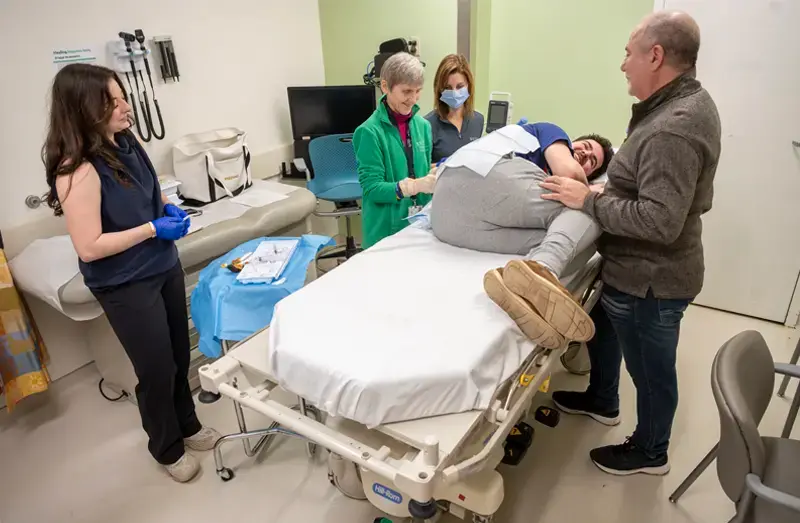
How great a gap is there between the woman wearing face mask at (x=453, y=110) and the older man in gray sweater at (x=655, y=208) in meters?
1.03

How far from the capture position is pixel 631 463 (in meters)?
1.88

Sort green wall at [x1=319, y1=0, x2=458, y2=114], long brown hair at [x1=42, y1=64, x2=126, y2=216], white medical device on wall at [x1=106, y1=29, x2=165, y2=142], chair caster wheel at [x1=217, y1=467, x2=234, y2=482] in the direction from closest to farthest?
1. long brown hair at [x1=42, y1=64, x2=126, y2=216]
2. chair caster wheel at [x1=217, y1=467, x2=234, y2=482]
3. white medical device on wall at [x1=106, y1=29, x2=165, y2=142]
4. green wall at [x1=319, y1=0, x2=458, y2=114]

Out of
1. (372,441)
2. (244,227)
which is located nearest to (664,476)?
(372,441)

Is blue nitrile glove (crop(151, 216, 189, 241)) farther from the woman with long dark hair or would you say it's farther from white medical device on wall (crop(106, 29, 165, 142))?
white medical device on wall (crop(106, 29, 165, 142))

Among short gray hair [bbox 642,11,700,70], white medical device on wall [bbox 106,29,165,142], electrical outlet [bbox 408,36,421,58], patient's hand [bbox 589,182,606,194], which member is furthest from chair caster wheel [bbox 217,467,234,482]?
electrical outlet [bbox 408,36,421,58]

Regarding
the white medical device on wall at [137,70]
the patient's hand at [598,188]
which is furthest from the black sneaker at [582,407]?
the white medical device on wall at [137,70]

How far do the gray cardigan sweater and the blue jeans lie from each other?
6 cm

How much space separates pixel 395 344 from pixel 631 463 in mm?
1191

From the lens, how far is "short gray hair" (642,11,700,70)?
4.24 feet

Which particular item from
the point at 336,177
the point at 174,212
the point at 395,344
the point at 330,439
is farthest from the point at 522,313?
the point at 336,177

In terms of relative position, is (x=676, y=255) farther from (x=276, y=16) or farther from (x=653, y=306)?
(x=276, y=16)

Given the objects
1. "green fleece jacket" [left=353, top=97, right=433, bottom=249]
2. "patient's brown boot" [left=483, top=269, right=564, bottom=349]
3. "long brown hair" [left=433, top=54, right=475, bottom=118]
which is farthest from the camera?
"long brown hair" [left=433, top=54, right=475, bottom=118]

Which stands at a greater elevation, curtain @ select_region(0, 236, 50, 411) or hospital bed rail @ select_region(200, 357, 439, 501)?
hospital bed rail @ select_region(200, 357, 439, 501)

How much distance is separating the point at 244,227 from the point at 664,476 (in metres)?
2.09
